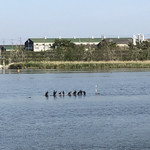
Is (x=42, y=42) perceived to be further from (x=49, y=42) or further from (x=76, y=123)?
(x=76, y=123)

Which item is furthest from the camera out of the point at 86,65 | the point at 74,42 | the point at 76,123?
the point at 74,42

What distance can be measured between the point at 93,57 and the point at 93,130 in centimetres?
7869

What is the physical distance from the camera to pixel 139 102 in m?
34.4

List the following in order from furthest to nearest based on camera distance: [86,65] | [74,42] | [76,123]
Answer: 1. [74,42]
2. [86,65]
3. [76,123]

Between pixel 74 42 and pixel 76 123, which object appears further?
pixel 74 42

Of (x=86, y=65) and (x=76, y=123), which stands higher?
(x=86, y=65)

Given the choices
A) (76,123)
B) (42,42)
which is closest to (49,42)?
(42,42)

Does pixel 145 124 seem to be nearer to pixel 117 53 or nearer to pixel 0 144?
pixel 0 144

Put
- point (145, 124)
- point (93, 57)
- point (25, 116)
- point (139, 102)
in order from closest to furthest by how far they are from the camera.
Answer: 1. point (145, 124)
2. point (25, 116)
3. point (139, 102)
4. point (93, 57)

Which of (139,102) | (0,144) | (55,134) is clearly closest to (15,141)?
(0,144)

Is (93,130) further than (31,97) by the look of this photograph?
No

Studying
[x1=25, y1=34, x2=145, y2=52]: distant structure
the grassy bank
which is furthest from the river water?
[x1=25, y1=34, x2=145, y2=52]: distant structure

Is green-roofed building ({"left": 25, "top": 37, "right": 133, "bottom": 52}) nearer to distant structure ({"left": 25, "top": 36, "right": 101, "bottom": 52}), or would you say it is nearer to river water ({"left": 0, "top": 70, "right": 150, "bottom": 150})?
distant structure ({"left": 25, "top": 36, "right": 101, "bottom": 52})

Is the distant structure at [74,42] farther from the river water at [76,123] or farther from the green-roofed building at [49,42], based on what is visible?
the river water at [76,123]
